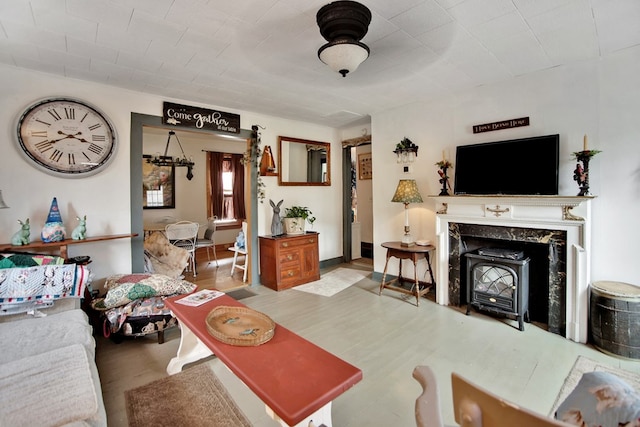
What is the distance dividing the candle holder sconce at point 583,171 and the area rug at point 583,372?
4.61ft

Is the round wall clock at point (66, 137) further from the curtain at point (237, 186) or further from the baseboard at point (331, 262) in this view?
the curtain at point (237, 186)

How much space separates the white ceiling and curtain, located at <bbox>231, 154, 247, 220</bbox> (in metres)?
3.89

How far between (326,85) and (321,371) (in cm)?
287

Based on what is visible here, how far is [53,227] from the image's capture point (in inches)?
111

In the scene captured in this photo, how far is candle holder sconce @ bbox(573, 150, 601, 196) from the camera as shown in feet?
8.60

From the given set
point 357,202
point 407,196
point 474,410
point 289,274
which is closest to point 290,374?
point 474,410

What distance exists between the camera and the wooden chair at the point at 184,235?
500 cm

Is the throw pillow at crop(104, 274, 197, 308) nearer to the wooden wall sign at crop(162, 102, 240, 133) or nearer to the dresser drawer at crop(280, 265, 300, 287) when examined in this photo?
the dresser drawer at crop(280, 265, 300, 287)

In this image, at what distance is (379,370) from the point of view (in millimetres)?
2305

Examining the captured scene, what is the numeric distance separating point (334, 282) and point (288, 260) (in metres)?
0.80

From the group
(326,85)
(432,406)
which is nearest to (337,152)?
(326,85)

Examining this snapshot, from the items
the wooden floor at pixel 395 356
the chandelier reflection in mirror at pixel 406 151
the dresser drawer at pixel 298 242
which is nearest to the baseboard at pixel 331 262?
the dresser drawer at pixel 298 242

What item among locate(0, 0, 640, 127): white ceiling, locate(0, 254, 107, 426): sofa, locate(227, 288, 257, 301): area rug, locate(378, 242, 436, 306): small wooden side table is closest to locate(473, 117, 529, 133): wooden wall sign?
locate(0, 0, 640, 127): white ceiling

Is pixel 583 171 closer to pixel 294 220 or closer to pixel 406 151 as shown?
pixel 406 151
